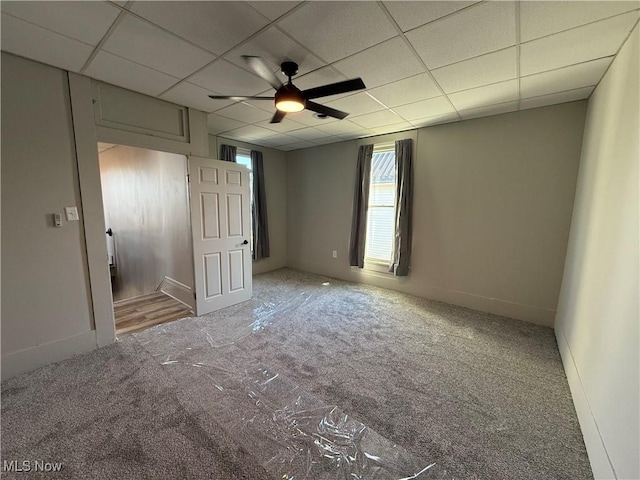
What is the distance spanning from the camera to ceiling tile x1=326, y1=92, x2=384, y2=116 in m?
2.79

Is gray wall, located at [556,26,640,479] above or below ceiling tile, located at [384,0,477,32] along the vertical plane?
below

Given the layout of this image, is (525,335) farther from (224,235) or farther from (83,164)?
(83,164)

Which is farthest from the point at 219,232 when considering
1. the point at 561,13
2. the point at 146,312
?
the point at 561,13

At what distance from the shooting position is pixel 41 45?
6.18 feet

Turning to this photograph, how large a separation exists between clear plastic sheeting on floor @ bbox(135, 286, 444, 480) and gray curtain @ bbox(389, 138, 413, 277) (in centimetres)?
260

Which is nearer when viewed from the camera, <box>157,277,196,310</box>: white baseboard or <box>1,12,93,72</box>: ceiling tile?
<box>1,12,93,72</box>: ceiling tile

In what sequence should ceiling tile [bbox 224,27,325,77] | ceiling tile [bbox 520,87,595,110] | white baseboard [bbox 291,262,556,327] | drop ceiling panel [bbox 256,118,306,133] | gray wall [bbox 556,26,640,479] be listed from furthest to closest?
1. drop ceiling panel [bbox 256,118,306,133]
2. white baseboard [bbox 291,262,556,327]
3. ceiling tile [bbox 520,87,595,110]
4. ceiling tile [bbox 224,27,325,77]
5. gray wall [bbox 556,26,640,479]

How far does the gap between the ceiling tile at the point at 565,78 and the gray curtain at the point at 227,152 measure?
13.1 feet

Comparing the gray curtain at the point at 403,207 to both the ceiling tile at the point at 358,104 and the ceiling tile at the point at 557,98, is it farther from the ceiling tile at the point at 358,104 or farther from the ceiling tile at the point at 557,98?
the ceiling tile at the point at 557,98

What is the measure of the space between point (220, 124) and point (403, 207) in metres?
2.98

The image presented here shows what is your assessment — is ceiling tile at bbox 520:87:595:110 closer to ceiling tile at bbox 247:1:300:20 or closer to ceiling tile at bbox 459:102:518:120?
ceiling tile at bbox 459:102:518:120

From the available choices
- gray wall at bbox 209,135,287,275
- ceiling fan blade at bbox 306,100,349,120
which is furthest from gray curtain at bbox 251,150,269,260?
ceiling fan blade at bbox 306,100,349,120

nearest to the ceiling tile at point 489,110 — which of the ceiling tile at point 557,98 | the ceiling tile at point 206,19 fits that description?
the ceiling tile at point 557,98

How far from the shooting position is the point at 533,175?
3.11 m
